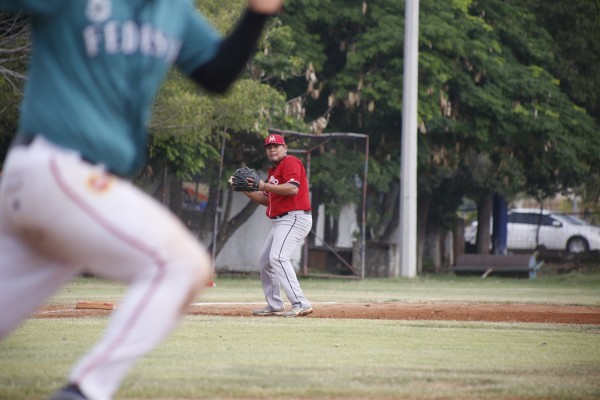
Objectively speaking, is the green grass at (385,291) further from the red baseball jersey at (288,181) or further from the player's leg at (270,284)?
the red baseball jersey at (288,181)

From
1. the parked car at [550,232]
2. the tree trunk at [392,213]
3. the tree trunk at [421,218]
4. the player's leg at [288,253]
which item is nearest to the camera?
the player's leg at [288,253]

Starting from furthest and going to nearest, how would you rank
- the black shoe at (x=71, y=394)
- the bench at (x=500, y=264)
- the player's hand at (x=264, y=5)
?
1. the bench at (x=500, y=264)
2. the player's hand at (x=264, y=5)
3. the black shoe at (x=71, y=394)

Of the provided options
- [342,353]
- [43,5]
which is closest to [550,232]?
[342,353]

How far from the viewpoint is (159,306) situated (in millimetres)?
4211

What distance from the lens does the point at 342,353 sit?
880 cm

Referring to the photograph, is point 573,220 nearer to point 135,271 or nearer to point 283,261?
point 283,261

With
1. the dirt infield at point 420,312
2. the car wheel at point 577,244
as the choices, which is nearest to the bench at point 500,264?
the car wheel at point 577,244

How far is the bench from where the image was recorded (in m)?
33.1

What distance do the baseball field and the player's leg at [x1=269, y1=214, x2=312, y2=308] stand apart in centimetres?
41

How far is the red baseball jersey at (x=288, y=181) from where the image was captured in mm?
13695

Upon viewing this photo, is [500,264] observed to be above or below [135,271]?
below

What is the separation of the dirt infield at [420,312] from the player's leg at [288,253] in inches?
12.9

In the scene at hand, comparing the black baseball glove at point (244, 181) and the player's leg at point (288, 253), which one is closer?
the player's leg at point (288, 253)

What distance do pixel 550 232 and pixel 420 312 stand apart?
3109 centimetres
